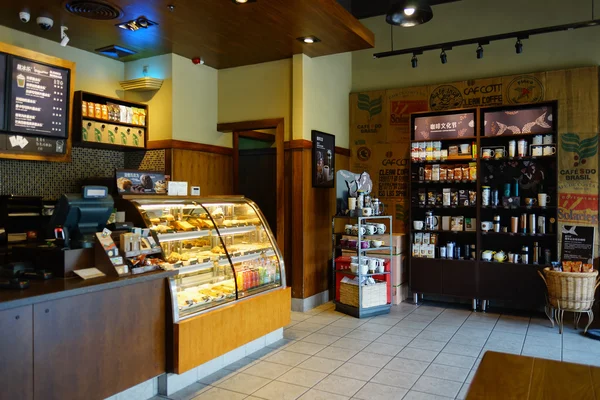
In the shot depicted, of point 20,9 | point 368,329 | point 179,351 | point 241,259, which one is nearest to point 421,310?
point 368,329

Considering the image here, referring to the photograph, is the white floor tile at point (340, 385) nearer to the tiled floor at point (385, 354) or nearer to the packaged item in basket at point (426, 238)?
the tiled floor at point (385, 354)

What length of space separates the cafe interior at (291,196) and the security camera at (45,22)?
41 mm

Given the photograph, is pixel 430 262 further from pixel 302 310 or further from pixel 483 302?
pixel 302 310

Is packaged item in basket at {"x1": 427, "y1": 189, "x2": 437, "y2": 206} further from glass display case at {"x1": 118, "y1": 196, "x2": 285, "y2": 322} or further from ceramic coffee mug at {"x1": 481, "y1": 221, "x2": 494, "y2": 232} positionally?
glass display case at {"x1": 118, "y1": 196, "x2": 285, "y2": 322}

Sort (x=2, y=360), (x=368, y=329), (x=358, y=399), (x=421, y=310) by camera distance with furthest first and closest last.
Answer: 1. (x=421, y=310)
2. (x=368, y=329)
3. (x=358, y=399)
4. (x=2, y=360)

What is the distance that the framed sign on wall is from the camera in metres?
6.60

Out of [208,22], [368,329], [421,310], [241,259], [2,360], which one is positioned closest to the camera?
[2,360]

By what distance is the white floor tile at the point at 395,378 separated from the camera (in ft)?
13.1

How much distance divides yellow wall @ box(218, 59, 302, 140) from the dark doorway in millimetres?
503

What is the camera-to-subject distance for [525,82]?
6.64 metres

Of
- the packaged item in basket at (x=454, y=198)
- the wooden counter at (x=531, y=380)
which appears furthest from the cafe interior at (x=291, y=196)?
the wooden counter at (x=531, y=380)

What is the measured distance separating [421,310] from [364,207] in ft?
5.56

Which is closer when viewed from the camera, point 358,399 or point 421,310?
point 358,399

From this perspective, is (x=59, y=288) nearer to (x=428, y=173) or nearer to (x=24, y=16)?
(x=24, y=16)
